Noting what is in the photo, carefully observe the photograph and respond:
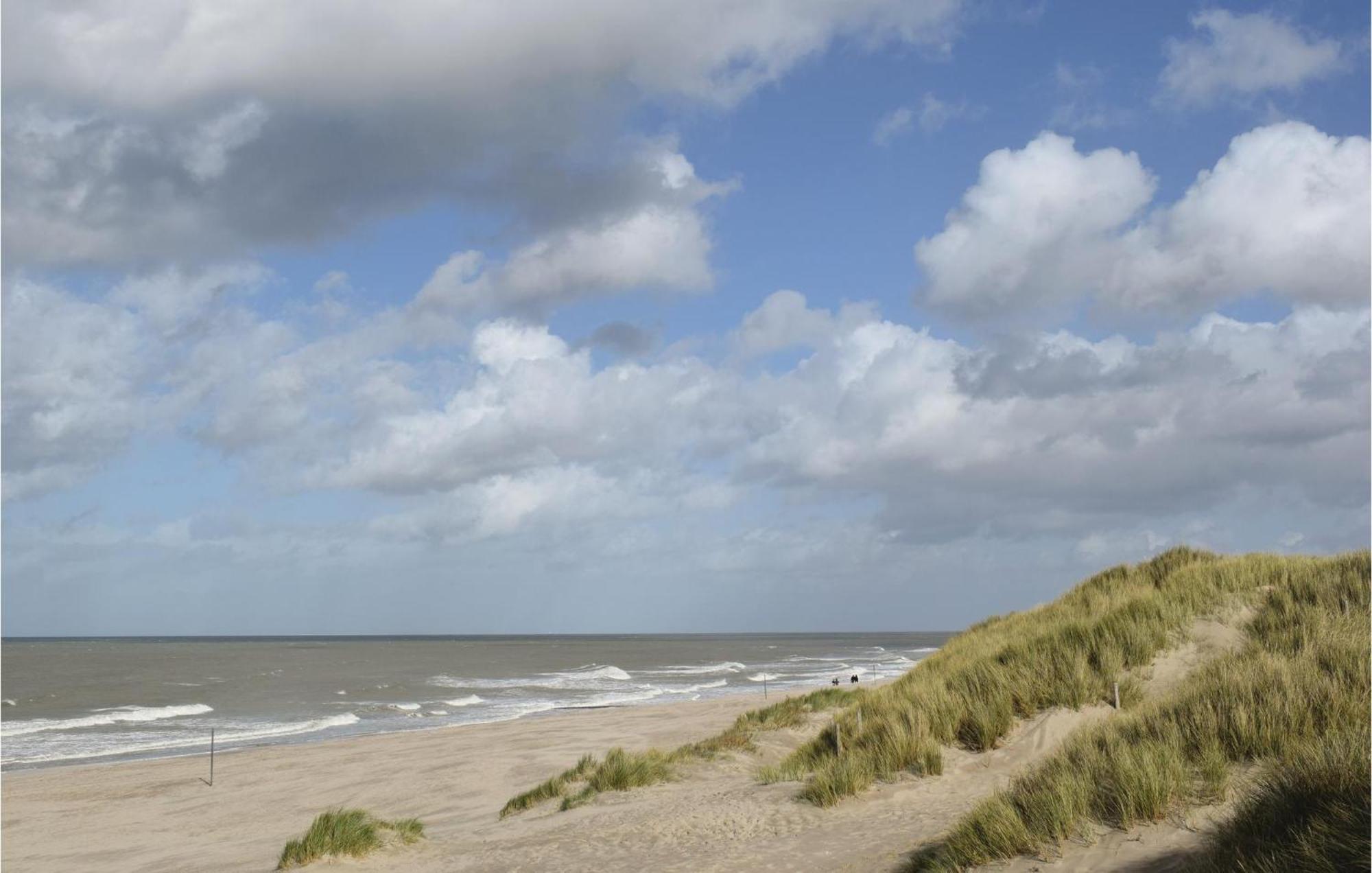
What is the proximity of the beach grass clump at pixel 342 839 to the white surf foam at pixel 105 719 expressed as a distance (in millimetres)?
Result: 30337

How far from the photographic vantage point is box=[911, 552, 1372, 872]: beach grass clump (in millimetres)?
5277

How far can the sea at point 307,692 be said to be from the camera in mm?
34750

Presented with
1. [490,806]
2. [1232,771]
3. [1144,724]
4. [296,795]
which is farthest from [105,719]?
[1232,771]

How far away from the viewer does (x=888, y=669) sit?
64.2m

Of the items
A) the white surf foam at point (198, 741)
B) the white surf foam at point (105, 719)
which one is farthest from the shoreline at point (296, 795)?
the white surf foam at point (105, 719)

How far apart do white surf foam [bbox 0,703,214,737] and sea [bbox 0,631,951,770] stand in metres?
0.09

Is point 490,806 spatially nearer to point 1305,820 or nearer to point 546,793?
point 546,793

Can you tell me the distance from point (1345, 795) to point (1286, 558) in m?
12.4

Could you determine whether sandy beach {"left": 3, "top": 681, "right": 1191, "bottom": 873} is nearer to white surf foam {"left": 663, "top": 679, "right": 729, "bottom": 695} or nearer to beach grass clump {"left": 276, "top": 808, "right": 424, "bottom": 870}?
beach grass clump {"left": 276, "top": 808, "right": 424, "bottom": 870}

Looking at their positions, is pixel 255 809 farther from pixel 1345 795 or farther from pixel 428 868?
pixel 1345 795

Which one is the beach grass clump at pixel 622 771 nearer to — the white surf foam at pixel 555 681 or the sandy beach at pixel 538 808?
the sandy beach at pixel 538 808

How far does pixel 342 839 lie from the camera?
11.6 metres

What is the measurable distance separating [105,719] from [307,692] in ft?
41.7

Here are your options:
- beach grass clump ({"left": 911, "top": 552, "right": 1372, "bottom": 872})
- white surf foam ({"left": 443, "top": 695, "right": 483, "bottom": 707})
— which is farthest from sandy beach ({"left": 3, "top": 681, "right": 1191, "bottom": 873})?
white surf foam ({"left": 443, "top": 695, "right": 483, "bottom": 707})
